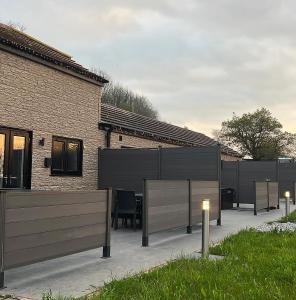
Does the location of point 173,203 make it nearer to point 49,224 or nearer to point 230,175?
point 49,224

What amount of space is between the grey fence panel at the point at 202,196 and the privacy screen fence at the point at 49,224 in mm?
3862

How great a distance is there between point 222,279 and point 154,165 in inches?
349

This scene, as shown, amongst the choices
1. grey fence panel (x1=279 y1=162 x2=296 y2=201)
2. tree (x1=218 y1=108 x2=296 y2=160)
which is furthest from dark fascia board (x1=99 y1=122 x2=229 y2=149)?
tree (x1=218 y1=108 x2=296 y2=160)

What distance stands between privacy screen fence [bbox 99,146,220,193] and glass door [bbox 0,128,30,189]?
3.39 metres

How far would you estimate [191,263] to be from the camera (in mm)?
6863

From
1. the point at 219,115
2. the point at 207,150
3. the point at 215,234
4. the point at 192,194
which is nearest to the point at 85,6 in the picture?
the point at 207,150

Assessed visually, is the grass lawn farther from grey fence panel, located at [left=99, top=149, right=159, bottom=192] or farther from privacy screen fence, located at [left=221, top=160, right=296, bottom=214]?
privacy screen fence, located at [left=221, top=160, right=296, bottom=214]

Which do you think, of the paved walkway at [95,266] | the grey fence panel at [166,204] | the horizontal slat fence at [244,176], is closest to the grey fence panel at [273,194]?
the horizontal slat fence at [244,176]

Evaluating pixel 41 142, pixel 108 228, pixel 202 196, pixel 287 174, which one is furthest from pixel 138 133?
pixel 108 228

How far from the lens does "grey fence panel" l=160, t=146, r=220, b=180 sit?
13282 millimetres

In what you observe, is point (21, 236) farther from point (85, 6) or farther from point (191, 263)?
point (85, 6)

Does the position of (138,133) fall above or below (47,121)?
above

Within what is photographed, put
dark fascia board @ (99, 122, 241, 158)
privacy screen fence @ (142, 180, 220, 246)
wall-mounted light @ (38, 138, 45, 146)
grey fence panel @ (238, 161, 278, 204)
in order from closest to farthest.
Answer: privacy screen fence @ (142, 180, 220, 246) → wall-mounted light @ (38, 138, 45, 146) → dark fascia board @ (99, 122, 241, 158) → grey fence panel @ (238, 161, 278, 204)

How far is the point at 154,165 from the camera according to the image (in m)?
14.7
